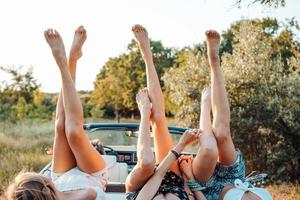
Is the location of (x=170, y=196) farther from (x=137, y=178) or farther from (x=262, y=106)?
(x=262, y=106)

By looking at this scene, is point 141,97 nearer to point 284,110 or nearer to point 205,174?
point 205,174

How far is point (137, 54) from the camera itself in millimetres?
36781

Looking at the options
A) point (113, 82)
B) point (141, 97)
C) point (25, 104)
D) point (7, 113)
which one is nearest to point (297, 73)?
point (141, 97)

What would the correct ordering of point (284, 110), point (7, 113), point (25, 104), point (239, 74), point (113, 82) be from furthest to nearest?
→ 1. point (113, 82)
2. point (25, 104)
3. point (7, 113)
4. point (239, 74)
5. point (284, 110)

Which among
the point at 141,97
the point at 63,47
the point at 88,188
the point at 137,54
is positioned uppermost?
the point at 137,54

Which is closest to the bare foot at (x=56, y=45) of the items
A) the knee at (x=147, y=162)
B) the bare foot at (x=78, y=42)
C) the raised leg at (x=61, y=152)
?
the bare foot at (x=78, y=42)

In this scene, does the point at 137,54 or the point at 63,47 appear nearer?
the point at 63,47

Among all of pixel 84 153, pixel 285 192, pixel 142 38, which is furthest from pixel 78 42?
pixel 285 192

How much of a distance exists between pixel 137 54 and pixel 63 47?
32.5 meters

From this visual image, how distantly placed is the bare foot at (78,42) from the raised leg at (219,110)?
1.01 metres

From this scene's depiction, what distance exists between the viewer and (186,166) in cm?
423

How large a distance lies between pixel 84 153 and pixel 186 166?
2.48 ft

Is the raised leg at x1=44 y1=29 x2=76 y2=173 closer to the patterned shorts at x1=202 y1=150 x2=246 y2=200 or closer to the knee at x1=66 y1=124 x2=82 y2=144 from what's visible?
the knee at x1=66 y1=124 x2=82 y2=144

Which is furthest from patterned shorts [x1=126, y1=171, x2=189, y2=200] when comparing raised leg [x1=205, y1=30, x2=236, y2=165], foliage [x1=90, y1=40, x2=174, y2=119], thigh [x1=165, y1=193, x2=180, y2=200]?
foliage [x1=90, y1=40, x2=174, y2=119]
